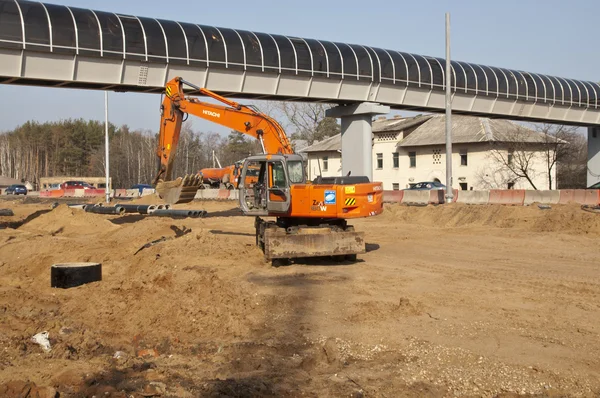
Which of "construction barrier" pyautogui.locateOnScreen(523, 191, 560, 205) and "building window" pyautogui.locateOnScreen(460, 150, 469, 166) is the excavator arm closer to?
"construction barrier" pyautogui.locateOnScreen(523, 191, 560, 205)

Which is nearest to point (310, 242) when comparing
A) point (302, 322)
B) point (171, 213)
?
point (302, 322)

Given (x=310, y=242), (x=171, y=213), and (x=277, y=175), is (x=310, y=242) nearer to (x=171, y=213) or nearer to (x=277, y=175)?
(x=277, y=175)

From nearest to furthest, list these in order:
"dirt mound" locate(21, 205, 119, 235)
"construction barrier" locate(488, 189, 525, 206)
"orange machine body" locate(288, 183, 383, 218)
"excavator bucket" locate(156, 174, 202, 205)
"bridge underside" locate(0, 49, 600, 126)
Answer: "orange machine body" locate(288, 183, 383, 218), "excavator bucket" locate(156, 174, 202, 205), "bridge underside" locate(0, 49, 600, 126), "dirt mound" locate(21, 205, 119, 235), "construction barrier" locate(488, 189, 525, 206)

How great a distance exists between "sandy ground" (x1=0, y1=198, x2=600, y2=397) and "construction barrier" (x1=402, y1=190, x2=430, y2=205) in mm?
14820

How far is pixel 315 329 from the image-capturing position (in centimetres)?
968

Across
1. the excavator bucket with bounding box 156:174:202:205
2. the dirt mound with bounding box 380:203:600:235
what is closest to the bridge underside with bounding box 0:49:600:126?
the excavator bucket with bounding box 156:174:202:205

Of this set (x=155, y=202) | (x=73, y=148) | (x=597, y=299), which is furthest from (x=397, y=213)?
(x=73, y=148)

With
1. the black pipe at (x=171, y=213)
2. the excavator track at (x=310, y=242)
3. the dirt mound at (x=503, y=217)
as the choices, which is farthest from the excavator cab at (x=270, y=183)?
the black pipe at (x=171, y=213)

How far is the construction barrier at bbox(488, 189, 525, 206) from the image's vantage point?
29.0m

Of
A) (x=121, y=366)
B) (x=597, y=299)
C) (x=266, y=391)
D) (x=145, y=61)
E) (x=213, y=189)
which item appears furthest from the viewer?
(x=213, y=189)

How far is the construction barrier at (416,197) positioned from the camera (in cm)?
3372

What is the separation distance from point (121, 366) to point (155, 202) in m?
29.6

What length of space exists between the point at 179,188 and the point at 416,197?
1508cm

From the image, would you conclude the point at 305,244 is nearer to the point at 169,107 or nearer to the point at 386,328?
the point at 386,328
